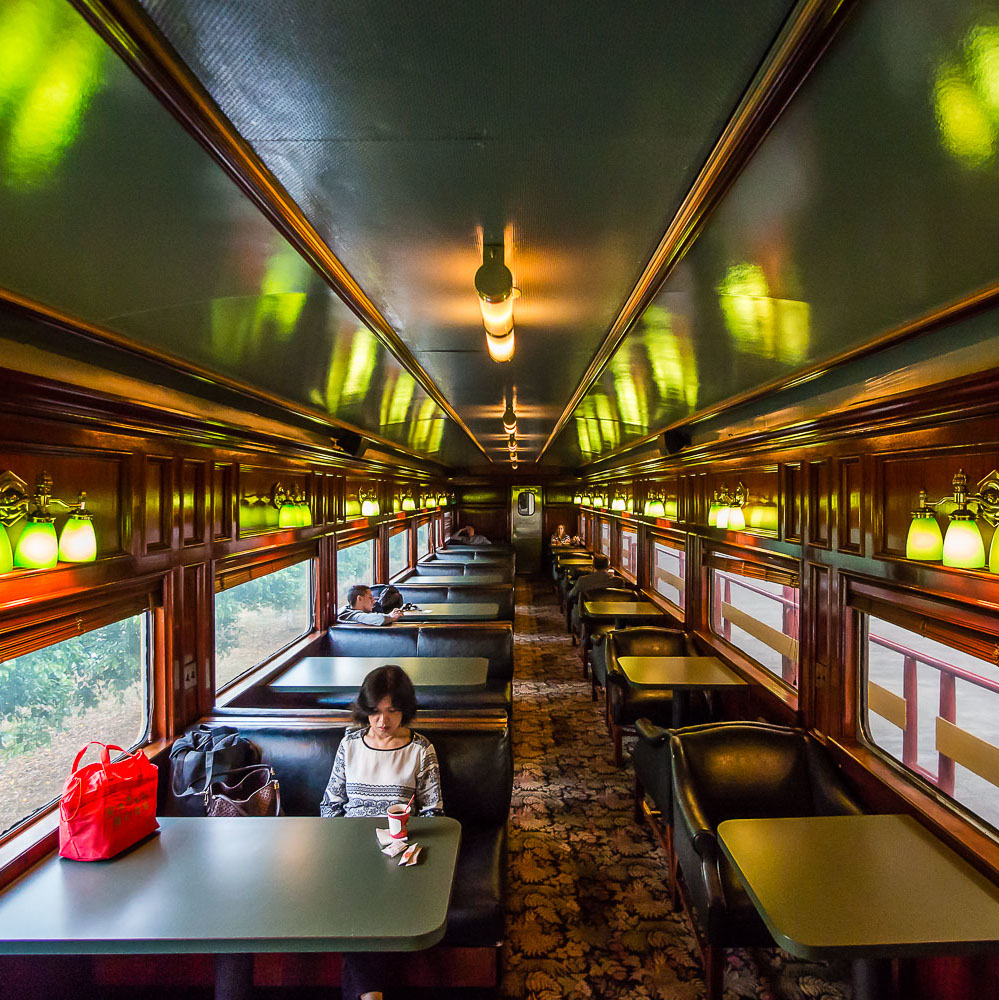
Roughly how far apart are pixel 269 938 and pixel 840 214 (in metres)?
2.20

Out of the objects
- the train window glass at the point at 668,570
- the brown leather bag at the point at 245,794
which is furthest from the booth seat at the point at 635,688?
the brown leather bag at the point at 245,794

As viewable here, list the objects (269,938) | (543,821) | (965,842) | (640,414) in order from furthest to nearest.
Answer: (640,414) < (543,821) < (965,842) < (269,938)

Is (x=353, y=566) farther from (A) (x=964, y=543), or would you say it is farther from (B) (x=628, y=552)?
(A) (x=964, y=543)

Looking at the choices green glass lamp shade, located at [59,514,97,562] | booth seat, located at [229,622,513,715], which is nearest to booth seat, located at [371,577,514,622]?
booth seat, located at [229,622,513,715]

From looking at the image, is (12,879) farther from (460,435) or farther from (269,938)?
(460,435)

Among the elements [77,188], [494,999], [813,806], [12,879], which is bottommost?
[494,999]

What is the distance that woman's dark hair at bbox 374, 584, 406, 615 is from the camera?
5.61m

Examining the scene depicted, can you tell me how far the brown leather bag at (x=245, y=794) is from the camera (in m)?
2.36

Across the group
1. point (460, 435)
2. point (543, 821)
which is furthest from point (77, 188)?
point (460, 435)

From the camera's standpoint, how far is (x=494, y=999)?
2.29 metres

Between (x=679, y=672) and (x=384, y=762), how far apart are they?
2171mm

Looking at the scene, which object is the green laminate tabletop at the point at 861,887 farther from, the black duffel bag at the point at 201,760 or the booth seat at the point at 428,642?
the booth seat at the point at 428,642

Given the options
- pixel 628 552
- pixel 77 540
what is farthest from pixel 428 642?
pixel 628 552

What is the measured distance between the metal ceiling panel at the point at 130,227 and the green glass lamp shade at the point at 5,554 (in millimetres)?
684
